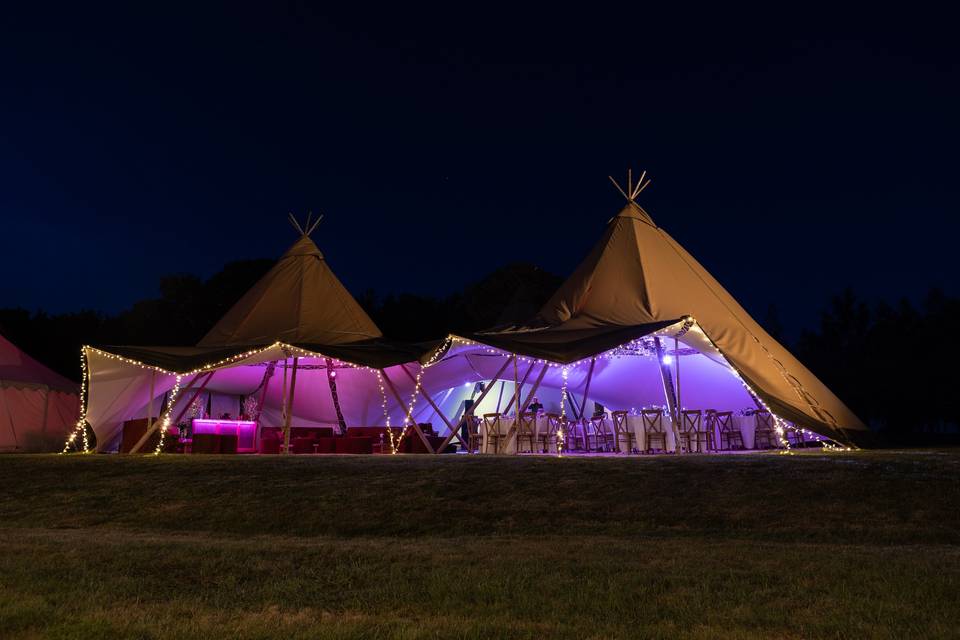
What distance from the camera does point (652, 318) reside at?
12.8 metres

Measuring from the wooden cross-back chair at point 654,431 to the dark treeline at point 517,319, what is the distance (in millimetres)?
10480

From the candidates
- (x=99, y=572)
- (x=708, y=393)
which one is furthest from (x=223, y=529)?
(x=708, y=393)

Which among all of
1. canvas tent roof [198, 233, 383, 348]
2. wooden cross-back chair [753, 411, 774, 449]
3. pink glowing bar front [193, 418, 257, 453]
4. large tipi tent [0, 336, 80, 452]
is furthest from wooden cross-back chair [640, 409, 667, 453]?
large tipi tent [0, 336, 80, 452]

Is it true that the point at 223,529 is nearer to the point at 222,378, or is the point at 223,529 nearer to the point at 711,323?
the point at 711,323

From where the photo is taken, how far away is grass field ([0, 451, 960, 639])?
317cm

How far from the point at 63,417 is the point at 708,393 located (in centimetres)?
1541

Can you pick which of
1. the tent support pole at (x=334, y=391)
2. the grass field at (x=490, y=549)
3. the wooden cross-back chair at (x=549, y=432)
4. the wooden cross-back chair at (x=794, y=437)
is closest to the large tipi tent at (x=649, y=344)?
the wooden cross-back chair at (x=549, y=432)

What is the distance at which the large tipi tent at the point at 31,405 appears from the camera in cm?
1755

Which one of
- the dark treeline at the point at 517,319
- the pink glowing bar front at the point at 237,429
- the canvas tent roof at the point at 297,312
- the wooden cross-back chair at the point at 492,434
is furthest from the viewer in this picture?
the dark treeline at the point at 517,319

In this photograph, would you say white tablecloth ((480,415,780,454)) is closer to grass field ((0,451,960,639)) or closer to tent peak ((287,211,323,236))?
grass field ((0,451,960,639))

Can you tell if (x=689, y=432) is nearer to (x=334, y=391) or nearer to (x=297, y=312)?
(x=334, y=391)

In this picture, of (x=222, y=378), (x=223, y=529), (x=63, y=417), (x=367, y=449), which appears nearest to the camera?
(x=223, y=529)

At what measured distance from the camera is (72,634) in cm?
298

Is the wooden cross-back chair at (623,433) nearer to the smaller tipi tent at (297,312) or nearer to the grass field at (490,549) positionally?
the grass field at (490,549)
